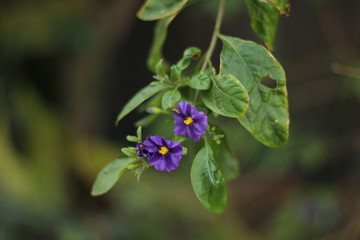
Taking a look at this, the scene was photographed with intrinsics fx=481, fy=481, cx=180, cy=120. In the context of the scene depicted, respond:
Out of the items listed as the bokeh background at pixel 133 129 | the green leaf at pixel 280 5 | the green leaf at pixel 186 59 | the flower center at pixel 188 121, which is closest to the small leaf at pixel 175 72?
the green leaf at pixel 186 59

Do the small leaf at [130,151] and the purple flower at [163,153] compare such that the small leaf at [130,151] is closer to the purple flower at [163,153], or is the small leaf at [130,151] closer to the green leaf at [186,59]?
the purple flower at [163,153]

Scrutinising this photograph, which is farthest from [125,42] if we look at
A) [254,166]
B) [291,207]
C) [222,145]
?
[222,145]

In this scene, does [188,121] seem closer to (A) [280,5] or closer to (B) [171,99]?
(B) [171,99]

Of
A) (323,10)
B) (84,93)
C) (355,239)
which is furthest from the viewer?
(84,93)

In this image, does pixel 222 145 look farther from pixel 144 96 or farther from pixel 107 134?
pixel 107 134

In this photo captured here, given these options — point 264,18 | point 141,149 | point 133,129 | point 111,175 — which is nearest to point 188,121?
point 141,149
